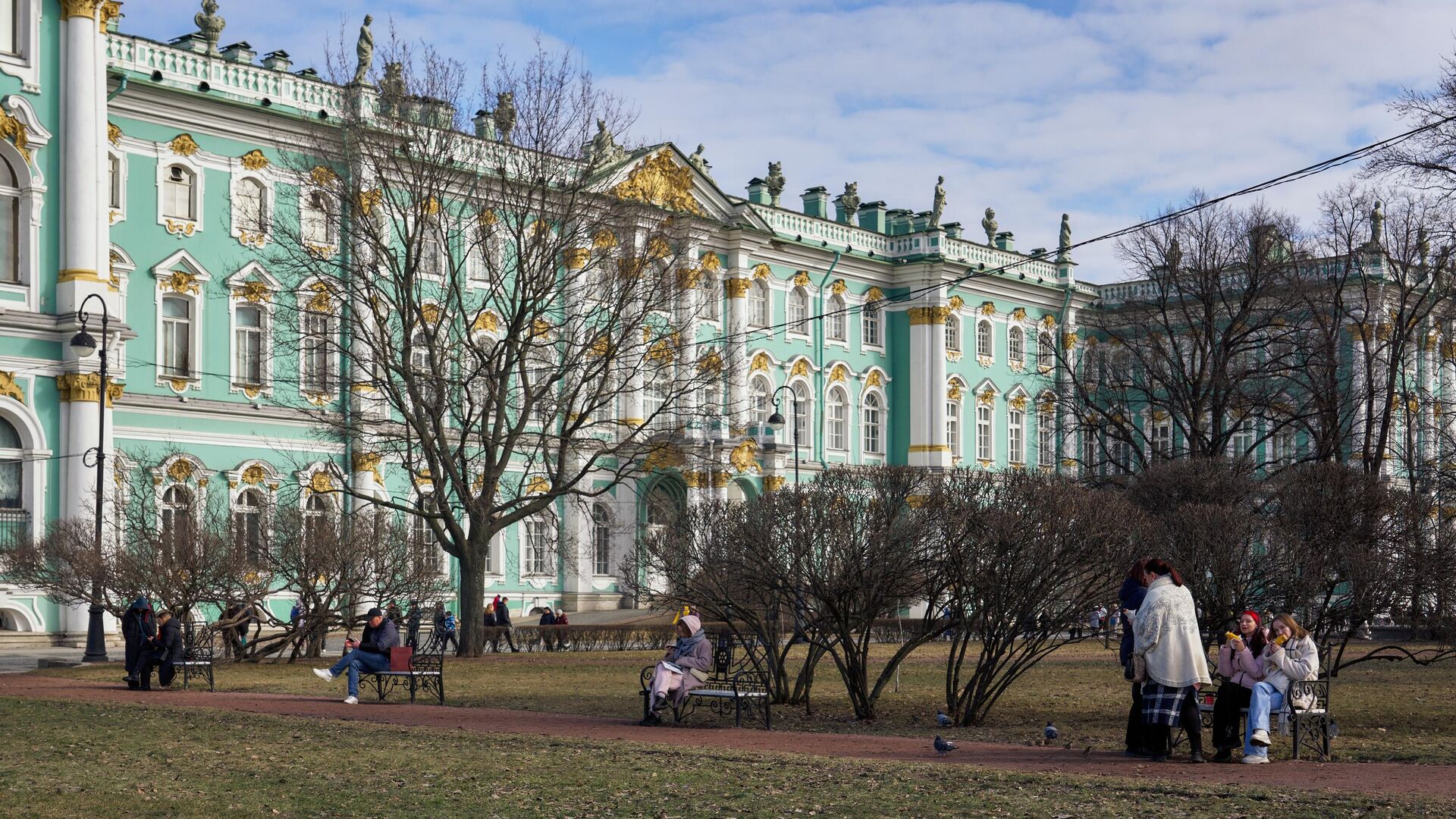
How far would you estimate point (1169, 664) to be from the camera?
43.9 ft

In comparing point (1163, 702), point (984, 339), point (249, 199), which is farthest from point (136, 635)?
point (984, 339)

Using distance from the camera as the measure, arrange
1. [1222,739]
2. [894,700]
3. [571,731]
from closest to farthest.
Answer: [1222,739] → [571,731] → [894,700]

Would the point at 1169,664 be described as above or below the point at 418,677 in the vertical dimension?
above

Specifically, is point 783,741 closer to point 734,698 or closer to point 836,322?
point 734,698

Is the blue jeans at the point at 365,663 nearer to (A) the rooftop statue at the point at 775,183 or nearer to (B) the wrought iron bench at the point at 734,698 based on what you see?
(B) the wrought iron bench at the point at 734,698

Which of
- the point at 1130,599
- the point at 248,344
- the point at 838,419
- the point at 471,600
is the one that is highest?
the point at 248,344

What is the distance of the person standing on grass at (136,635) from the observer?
21.8 m

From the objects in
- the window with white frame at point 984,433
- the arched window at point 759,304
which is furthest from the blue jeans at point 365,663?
the window with white frame at point 984,433

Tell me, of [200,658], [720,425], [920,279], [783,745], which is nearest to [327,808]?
[783,745]

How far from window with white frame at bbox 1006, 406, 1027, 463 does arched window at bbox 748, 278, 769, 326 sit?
1194 cm

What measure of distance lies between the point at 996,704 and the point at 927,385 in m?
40.0

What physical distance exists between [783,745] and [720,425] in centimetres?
3596

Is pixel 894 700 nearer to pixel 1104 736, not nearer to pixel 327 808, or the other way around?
pixel 1104 736

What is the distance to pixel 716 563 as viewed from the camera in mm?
18656
